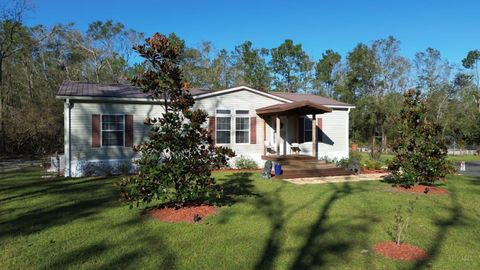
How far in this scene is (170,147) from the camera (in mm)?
6930

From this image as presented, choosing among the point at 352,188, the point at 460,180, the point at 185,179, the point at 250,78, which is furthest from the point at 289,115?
the point at 250,78

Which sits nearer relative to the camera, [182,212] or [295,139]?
[182,212]

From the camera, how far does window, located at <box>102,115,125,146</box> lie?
13.9 m

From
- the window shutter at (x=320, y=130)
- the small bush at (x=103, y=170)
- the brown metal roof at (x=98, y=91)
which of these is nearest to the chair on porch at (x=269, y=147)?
the window shutter at (x=320, y=130)

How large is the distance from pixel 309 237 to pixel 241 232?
1164 mm

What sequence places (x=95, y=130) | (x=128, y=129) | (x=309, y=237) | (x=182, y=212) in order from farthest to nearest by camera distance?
(x=128, y=129), (x=95, y=130), (x=182, y=212), (x=309, y=237)

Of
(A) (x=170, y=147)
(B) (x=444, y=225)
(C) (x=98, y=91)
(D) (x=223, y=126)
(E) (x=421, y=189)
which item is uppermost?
(C) (x=98, y=91)

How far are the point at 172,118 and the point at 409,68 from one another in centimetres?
4447

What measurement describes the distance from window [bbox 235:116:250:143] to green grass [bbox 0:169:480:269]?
21.0 feet

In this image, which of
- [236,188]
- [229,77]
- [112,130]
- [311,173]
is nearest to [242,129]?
[311,173]

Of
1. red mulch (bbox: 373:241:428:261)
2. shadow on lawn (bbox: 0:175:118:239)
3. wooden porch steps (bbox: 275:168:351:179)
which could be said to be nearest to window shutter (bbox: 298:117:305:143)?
wooden porch steps (bbox: 275:168:351:179)

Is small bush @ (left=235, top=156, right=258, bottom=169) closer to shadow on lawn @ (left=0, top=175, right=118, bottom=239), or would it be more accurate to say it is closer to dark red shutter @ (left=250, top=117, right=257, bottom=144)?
dark red shutter @ (left=250, top=117, right=257, bottom=144)

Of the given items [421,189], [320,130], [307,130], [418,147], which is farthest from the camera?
[320,130]

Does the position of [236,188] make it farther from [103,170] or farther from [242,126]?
[103,170]
